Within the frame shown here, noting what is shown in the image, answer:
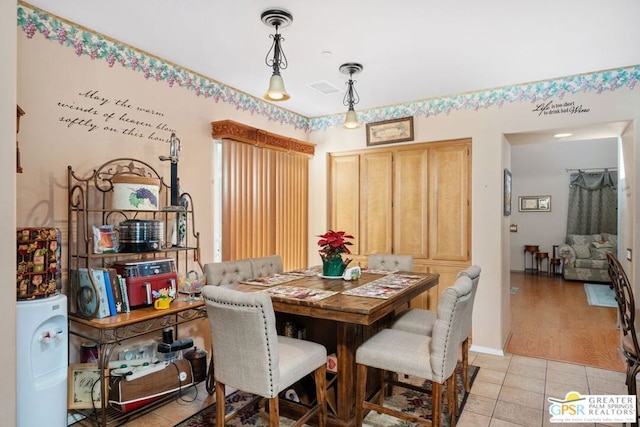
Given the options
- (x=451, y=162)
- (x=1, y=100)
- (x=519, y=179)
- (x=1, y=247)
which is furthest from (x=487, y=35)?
(x=519, y=179)

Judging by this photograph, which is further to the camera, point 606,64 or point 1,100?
point 606,64

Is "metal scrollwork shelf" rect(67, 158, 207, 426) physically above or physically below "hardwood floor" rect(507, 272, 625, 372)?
above

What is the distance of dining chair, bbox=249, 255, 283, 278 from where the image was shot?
10.4 feet

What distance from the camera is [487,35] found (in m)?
2.61

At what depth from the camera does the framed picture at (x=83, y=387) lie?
235cm

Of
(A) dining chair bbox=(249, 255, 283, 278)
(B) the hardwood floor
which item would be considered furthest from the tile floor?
(A) dining chair bbox=(249, 255, 283, 278)

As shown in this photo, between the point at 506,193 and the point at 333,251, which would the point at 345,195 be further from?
the point at 333,251

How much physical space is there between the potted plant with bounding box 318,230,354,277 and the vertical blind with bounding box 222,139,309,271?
1148mm

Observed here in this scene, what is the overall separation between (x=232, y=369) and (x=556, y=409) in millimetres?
2211

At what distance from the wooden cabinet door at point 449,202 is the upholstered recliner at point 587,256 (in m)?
5.17

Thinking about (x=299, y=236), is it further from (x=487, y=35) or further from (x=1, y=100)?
(x=1, y=100)

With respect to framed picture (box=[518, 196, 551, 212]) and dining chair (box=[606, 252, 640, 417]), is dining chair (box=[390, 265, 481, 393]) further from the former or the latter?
framed picture (box=[518, 196, 551, 212])

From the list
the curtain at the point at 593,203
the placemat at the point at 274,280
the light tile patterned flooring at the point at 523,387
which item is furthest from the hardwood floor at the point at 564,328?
the placemat at the point at 274,280

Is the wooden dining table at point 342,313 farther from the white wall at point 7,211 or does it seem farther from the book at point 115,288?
the white wall at point 7,211
